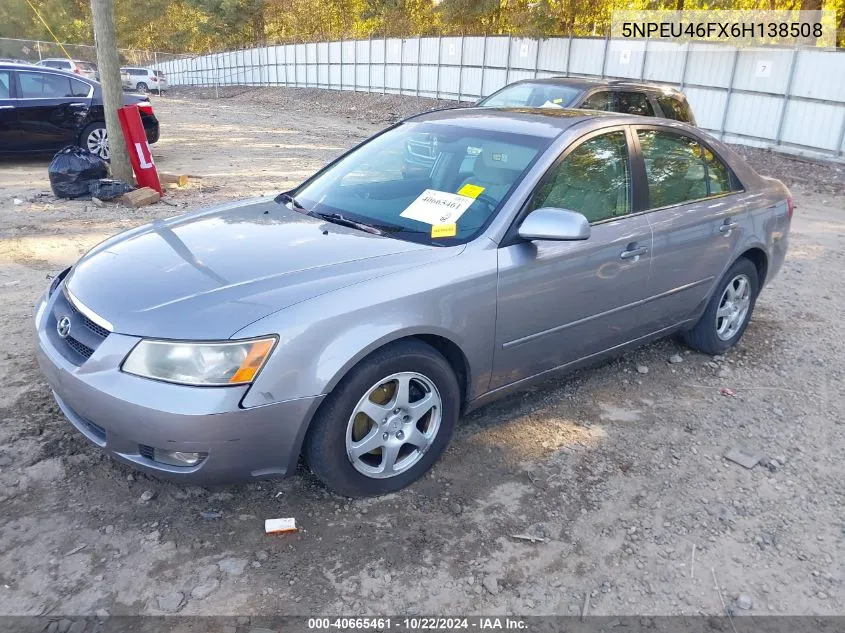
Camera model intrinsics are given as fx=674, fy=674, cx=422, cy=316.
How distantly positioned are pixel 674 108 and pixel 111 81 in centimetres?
736

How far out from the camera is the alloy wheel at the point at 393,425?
290 cm

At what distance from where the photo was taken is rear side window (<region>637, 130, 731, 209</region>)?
3.99 m

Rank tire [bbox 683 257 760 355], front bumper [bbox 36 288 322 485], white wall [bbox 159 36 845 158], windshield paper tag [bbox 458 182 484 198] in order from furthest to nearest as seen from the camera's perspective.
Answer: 1. white wall [bbox 159 36 845 158]
2. tire [bbox 683 257 760 355]
3. windshield paper tag [bbox 458 182 484 198]
4. front bumper [bbox 36 288 322 485]

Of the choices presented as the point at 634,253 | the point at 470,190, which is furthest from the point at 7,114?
the point at 634,253

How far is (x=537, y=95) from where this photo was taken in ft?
28.8

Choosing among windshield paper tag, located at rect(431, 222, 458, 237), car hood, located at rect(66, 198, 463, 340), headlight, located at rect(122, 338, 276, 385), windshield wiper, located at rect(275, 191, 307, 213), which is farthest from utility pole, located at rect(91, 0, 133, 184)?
headlight, located at rect(122, 338, 276, 385)

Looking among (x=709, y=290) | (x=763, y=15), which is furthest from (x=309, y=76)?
(x=709, y=290)

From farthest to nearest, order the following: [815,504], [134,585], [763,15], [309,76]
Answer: [309,76]
[763,15]
[815,504]
[134,585]

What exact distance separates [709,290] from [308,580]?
3195 mm

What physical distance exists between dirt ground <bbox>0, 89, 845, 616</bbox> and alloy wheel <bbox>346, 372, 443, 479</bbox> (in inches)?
7.1

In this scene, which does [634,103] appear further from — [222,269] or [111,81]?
[222,269]

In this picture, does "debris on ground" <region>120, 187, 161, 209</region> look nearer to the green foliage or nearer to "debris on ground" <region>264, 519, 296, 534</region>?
"debris on ground" <region>264, 519, 296, 534</region>

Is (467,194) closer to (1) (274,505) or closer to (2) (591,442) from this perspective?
(2) (591,442)

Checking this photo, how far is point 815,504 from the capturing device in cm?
322
